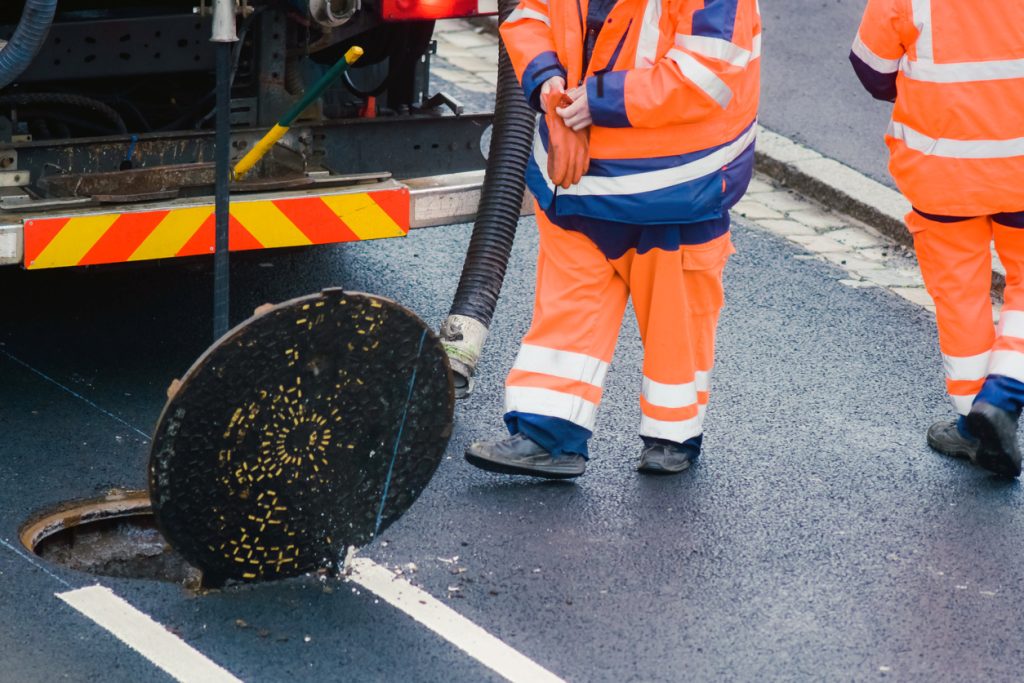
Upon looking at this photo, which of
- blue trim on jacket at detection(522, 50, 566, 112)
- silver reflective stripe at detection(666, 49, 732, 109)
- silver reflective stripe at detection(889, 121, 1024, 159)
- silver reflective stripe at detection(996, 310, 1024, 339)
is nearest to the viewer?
silver reflective stripe at detection(666, 49, 732, 109)

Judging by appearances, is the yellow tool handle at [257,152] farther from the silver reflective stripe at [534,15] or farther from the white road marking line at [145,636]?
the white road marking line at [145,636]

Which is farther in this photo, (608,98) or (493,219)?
(493,219)

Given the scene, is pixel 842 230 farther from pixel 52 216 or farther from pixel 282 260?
pixel 52 216

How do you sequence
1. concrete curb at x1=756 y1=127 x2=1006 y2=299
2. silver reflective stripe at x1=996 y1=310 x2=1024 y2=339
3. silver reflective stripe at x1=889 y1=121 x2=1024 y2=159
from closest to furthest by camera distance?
1. silver reflective stripe at x1=889 y1=121 x2=1024 y2=159
2. silver reflective stripe at x1=996 y1=310 x2=1024 y2=339
3. concrete curb at x1=756 y1=127 x2=1006 y2=299

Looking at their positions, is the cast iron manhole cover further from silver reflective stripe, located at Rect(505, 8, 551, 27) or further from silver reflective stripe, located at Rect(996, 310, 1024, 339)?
silver reflective stripe, located at Rect(996, 310, 1024, 339)

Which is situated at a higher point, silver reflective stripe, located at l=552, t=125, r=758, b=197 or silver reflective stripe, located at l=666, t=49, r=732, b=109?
silver reflective stripe, located at l=666, t=49, r=732, b=109

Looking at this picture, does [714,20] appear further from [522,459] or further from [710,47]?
[522,459]

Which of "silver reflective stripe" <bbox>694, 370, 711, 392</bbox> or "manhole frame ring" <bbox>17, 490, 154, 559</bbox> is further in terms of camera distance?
"silver reflective stripe" <bbox>694, 370, 711, 392</bbox>

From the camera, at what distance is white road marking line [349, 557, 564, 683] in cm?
339

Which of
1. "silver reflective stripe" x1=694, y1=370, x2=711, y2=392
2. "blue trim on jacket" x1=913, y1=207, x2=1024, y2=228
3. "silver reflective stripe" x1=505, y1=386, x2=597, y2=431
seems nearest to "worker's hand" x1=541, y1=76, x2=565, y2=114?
"silver reflective stripe" x1=505, y1=386, x2=597, y2=431

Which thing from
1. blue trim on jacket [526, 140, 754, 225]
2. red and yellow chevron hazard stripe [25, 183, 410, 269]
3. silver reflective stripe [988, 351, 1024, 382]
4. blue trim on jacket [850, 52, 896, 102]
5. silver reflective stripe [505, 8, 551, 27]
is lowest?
silver reflective stripe [988, 351, 1024, 382]

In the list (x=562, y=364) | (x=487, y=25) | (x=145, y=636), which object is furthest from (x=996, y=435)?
(x=487, y=25)

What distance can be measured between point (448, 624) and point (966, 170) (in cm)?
187

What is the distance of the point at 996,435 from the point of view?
14.0 feet
